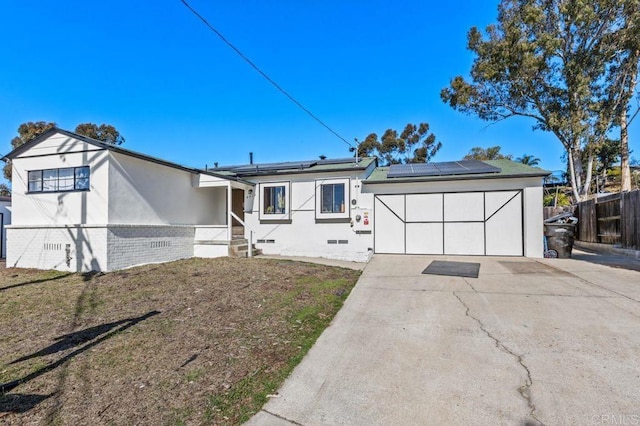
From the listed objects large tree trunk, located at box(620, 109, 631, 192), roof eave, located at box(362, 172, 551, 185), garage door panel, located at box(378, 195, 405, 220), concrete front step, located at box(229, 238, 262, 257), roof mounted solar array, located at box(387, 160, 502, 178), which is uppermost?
large tree trunk, located at box(620, 109, 631, 192)

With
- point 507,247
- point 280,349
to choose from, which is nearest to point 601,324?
point 280,349

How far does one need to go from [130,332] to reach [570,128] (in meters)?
20.2

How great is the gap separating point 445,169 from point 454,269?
5005 millimetres

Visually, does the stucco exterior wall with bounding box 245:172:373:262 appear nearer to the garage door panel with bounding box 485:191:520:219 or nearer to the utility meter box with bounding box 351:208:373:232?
the utility meter box with bounding box 351:208:373:232

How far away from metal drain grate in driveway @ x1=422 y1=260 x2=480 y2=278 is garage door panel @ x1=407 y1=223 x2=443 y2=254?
1910 mm

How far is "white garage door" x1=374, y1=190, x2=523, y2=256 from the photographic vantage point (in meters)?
11.2

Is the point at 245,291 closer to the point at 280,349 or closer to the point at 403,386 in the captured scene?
the point at 280,349

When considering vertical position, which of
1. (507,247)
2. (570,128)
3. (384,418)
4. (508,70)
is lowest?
(384,418)

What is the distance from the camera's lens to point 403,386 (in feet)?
10.2

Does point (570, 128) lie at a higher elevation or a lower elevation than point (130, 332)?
higher

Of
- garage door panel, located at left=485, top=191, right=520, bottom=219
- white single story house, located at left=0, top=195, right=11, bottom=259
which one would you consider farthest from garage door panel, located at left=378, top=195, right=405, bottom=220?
white single story house, located at left=0, top=195, right=11, bottom=259

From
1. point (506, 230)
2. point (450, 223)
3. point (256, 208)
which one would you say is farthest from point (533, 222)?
point (256, 208)

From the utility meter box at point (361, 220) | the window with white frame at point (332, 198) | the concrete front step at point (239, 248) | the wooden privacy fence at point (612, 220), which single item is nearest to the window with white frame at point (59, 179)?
the concrete front step at point (239, 248)

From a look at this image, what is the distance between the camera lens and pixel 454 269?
341 inches
